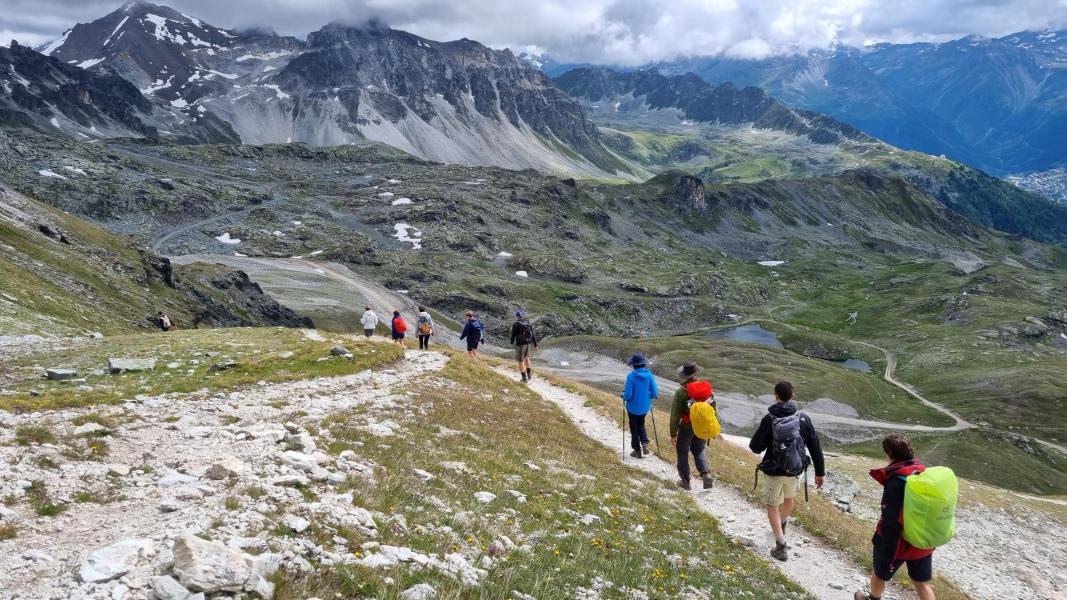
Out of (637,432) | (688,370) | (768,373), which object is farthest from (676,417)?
(768,373)

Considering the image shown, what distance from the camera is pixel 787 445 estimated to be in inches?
570

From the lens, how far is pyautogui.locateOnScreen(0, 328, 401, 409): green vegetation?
16344mm

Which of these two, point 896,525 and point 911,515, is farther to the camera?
point 896,525

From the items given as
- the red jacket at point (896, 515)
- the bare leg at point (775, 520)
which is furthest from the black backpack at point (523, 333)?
the red jacket at point (896, 515)

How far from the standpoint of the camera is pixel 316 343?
97.5 feet

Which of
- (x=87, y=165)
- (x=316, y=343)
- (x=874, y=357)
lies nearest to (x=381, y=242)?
(x=87, y=165)

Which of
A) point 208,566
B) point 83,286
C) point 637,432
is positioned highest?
point 83,286

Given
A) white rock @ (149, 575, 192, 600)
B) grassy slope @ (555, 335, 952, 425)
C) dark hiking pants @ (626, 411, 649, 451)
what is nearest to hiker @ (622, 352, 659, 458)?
dark hiking pants @ (626, 411, 649, 451)

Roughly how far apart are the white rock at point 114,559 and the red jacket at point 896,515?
40.1 ft

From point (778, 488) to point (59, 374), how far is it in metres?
21.8

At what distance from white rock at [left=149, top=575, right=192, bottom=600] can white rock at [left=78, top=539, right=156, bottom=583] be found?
0.60 metres

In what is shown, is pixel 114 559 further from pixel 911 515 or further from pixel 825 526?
pixel 825 526

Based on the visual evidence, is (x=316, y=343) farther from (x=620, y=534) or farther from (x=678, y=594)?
(x=678, y=594)

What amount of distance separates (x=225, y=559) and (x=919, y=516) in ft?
37.4
